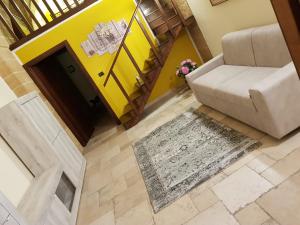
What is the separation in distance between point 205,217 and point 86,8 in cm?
476

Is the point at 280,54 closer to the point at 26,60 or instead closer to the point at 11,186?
the point at 11,186

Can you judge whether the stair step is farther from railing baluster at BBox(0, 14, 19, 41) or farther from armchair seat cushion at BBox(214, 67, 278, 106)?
railing baluster at BBox(0, 14, 19, 41)

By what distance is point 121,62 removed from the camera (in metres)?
5.98

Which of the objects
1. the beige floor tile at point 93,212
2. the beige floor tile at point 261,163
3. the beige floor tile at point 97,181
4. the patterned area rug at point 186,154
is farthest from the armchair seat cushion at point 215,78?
the beige floor tile at point 93,212

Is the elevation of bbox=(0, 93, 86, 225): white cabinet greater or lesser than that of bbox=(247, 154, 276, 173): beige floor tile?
greater

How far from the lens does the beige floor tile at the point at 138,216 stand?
8.85 feet

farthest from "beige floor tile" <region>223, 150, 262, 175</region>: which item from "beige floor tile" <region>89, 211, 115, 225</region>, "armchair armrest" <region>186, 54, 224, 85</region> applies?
"armchair armrest" <region>186, 54, 224, 85</region>

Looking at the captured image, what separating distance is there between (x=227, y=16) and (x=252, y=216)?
10.5 feet

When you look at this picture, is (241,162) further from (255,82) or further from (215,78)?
(215,78)

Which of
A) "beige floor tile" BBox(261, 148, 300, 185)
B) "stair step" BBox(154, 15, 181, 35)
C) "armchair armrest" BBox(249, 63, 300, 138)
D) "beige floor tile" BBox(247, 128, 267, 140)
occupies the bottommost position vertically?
"beige floor tile" BBox(247, 128, 267, 140)

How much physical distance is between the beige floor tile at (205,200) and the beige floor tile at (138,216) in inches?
18.1

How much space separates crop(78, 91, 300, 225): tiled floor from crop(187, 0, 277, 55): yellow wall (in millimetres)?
1313

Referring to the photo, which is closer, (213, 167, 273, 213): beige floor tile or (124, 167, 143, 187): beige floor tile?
(213, 167, 273, 213): beige floor tile

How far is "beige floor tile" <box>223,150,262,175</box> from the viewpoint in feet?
8.80
